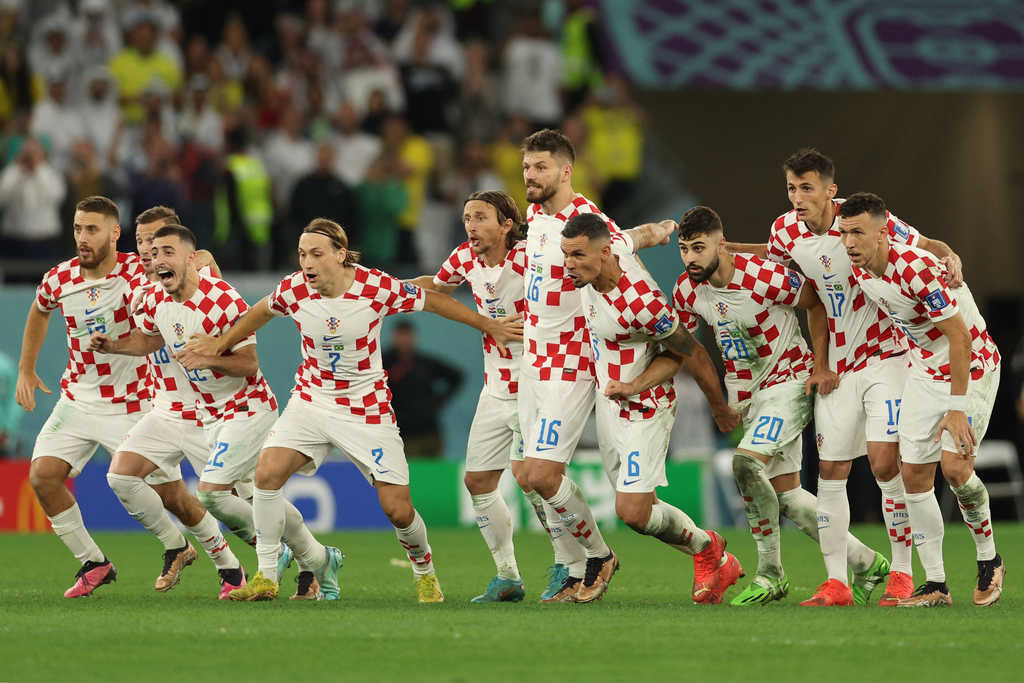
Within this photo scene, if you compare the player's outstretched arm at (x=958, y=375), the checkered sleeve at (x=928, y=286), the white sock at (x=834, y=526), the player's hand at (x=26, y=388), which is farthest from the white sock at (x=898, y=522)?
the player's hand at (x=26, y=388)

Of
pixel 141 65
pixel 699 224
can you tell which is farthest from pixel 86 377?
pixel 141 65

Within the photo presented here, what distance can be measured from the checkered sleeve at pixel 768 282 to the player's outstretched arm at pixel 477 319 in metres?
1.39

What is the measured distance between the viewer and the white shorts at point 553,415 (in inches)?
380

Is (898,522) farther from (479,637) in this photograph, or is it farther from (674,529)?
(479,637)

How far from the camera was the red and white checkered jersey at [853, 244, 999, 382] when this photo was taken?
30.3ft

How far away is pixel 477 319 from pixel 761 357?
67.6 inches

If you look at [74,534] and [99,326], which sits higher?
[99,326]

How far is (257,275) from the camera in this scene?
17906 mm

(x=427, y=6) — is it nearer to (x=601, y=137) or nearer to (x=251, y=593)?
(x=601, y=137)

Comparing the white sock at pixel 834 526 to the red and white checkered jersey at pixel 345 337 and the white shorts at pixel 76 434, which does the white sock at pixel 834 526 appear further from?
the white shorts at pixel 76 434

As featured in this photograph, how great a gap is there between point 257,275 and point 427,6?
18.1ft

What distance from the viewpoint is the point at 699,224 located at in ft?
31.9

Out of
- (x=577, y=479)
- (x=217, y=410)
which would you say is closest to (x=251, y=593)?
(x=217, y=410)

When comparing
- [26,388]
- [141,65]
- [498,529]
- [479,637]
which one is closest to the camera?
[479,637]
